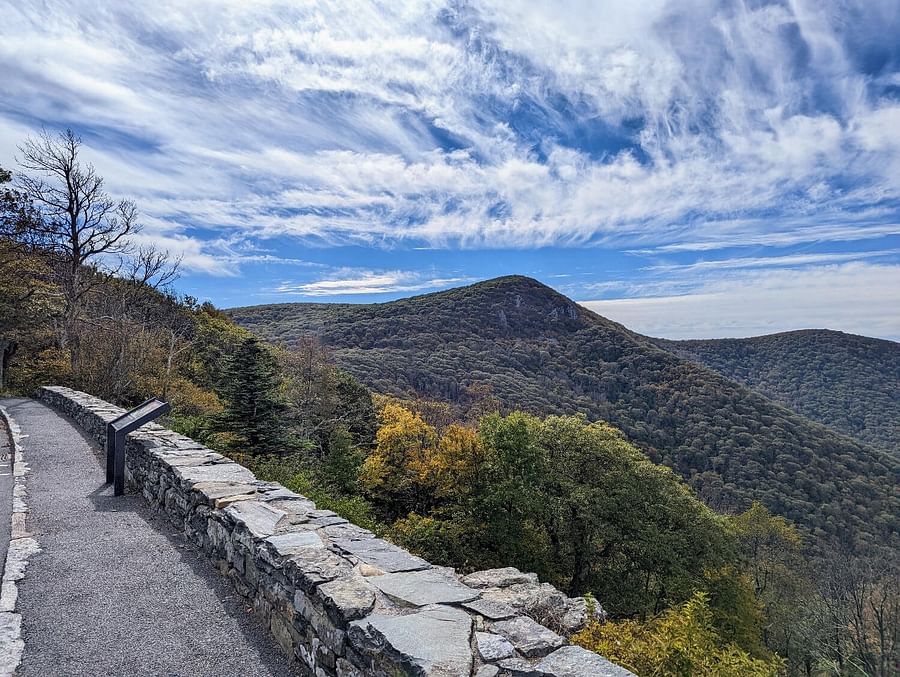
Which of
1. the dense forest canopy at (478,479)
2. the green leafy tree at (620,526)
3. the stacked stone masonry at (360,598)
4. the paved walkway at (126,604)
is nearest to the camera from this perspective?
the stacked stone masonry at (360,598)

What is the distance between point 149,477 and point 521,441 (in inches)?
534

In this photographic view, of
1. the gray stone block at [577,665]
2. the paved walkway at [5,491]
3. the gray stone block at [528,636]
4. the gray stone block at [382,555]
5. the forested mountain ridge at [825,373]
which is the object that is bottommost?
the forested mountain ridge at [825,373]

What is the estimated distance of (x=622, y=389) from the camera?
84000 mm

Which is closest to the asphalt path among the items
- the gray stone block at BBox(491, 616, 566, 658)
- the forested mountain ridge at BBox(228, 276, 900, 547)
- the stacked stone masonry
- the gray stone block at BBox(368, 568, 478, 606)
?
the stacked stone masonry

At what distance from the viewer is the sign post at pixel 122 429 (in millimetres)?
6586

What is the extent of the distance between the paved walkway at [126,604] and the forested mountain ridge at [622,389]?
51489 mm

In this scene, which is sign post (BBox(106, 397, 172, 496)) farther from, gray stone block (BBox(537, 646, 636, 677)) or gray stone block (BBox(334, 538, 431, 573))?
gray stone block (BBox(537, 646, 636, 677))

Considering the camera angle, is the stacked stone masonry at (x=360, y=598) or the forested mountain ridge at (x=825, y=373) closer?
the stacked stone masonry at (x=360, y=598)

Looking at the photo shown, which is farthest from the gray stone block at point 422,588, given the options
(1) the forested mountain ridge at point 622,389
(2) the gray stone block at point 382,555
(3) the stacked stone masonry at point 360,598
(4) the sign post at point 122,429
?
(1) the forested mountain ridge at point 622,389

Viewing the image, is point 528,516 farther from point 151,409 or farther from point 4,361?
point 4,361

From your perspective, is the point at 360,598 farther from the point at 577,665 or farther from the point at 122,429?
the point at 122,429

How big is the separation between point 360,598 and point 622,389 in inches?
3417

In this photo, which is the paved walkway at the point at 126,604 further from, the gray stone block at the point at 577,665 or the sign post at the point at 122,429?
the gray stone block at the point at 577,665

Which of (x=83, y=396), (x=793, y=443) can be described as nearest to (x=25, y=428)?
(x=83, y=396)
